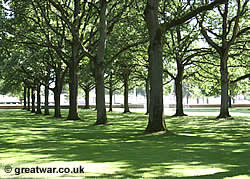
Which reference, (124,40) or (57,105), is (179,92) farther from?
(57,105)

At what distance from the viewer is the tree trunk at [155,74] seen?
1418 cm

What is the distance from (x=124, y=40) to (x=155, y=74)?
415 inches

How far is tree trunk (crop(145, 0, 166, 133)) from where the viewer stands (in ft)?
46.5

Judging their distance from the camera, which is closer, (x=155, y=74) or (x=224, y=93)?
(x=155, y=74)

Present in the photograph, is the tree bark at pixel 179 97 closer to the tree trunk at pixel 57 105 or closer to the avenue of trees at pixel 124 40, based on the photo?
the avenue of trees at pixel 124 40

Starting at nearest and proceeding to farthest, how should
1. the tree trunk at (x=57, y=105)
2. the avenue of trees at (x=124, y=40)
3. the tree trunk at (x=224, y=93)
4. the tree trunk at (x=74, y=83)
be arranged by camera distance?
the avenue of trees at (x=124, y=40), the tree trunk at (x=74, y=83), the tree trunk at (x=224, y=93), the tree trunk at (x=57, y=105)

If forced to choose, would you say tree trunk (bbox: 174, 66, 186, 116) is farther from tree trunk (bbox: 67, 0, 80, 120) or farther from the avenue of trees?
tree trunk (bbox: 67, 0, 80, 120)

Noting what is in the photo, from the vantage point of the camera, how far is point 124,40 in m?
24.3

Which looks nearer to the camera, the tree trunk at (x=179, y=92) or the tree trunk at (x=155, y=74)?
the tree trunk at (x=155, y=74)

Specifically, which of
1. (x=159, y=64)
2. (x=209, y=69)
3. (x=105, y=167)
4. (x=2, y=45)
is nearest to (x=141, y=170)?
(x=105, y=167)

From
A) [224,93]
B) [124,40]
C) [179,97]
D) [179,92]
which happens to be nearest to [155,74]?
[124,40]

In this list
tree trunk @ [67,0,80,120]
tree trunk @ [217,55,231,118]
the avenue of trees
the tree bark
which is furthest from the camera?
the tree bark

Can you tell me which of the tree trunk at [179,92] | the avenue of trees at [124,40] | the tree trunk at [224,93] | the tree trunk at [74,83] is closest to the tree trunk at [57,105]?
the avenue of trees at [124,40]

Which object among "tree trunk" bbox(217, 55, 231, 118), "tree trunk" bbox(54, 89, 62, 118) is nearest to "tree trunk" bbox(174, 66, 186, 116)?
"tree trunk" bbox(217, 55, 231, 118)
